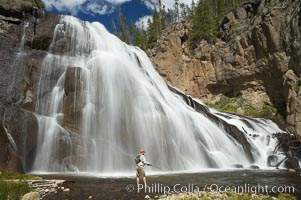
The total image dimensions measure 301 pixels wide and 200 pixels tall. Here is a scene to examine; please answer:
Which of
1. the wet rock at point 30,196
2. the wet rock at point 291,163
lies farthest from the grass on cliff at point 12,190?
the wet rock at point 291,163

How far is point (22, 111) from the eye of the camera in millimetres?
22219

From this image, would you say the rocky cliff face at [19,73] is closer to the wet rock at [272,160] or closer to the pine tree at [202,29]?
the wet rock at [272,160]

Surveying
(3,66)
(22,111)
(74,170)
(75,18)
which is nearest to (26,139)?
(22,111)

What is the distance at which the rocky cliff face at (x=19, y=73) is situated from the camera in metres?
20.5

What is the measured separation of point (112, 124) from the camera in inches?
924

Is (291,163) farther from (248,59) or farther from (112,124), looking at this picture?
(248,59)

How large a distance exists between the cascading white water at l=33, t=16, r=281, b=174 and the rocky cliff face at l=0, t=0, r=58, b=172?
2.29ft

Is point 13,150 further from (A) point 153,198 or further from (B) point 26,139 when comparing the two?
(A) point 153,198

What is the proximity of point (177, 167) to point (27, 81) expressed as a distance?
12.9 m

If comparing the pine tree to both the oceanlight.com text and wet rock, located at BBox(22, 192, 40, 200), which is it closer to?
the oceanlight.com text

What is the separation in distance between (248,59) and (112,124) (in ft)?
84.4

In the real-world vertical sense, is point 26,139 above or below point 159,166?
Answer: above

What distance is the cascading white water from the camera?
71.5 ft

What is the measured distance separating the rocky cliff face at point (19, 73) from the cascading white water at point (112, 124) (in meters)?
0.70
